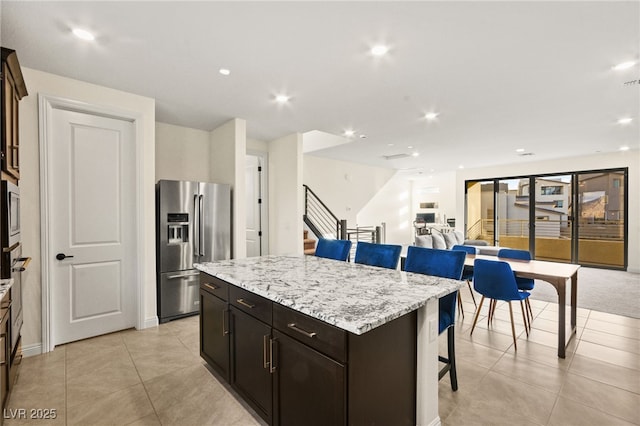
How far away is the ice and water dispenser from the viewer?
12.3 feet

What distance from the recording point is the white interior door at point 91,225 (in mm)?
3000

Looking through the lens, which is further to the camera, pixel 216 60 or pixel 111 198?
pixel 111 198

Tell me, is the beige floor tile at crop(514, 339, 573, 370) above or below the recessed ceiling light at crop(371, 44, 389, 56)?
below

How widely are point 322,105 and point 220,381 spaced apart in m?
3.11

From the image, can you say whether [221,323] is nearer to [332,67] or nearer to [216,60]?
[216,60]

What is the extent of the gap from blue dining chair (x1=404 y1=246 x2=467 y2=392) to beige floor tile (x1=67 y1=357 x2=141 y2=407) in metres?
2.41

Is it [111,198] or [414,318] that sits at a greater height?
[111,198]

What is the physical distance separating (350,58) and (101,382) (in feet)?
11.0

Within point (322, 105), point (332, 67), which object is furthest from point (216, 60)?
point (322, 105)

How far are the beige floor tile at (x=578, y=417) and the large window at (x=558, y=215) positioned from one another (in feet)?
23.0

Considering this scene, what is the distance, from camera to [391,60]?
262cm

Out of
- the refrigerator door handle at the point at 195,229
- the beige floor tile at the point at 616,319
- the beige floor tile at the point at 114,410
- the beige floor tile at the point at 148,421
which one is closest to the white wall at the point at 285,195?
the refrigerator door handle at the point at 195,229

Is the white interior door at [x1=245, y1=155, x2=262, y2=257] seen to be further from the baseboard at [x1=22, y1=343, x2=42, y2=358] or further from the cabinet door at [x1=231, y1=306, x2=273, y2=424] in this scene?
the cabinet door at [x1=231, y1=306, x2=273, y2=424]

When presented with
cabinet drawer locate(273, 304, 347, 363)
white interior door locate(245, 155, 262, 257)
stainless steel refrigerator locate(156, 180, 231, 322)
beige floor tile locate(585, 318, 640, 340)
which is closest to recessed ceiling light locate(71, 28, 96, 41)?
stainless steel refrigerator locate(156, 180, 231, 322)
